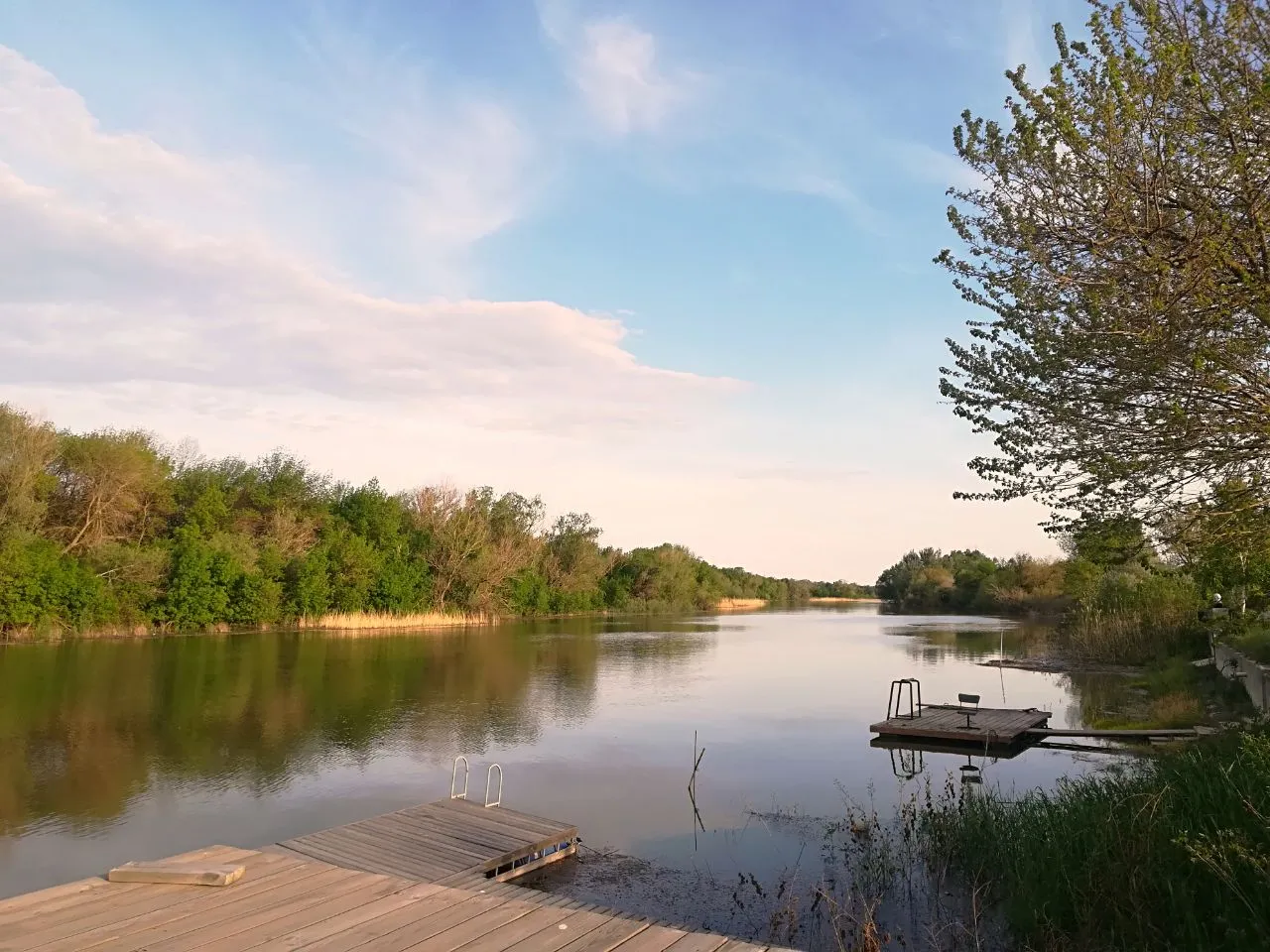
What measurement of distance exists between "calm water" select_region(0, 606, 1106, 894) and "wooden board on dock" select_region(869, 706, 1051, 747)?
21.4 inches

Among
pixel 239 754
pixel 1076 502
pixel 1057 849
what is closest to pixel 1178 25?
pixel 1076 502

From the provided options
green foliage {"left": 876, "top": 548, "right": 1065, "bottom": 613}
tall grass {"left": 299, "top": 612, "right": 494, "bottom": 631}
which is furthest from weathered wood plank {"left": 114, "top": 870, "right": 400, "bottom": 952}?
green foliage {"left": 876, "top": 548, "right": 1065, "bottom": 613}

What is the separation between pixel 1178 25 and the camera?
245 inches

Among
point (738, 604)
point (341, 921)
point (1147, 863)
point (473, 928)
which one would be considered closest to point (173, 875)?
point (341, 921)

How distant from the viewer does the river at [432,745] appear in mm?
10562

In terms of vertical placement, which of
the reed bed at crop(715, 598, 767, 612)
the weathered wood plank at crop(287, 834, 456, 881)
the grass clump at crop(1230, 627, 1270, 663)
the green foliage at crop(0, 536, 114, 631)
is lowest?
the weathered wood plank at crop(287, 834, 456, 881)

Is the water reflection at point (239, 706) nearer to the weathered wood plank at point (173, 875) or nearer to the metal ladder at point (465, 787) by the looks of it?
the metal ladder at point (465, 787)

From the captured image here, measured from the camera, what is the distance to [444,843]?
8906mm

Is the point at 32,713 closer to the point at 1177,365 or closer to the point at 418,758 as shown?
the point at 418,758

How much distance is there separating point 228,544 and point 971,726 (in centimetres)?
3424

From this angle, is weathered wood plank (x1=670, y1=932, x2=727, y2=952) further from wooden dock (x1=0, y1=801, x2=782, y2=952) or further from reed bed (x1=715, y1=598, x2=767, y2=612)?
reed bed (x1=715, y1=598, x2=767, y2=612)

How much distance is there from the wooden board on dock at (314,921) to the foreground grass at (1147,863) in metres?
3.18

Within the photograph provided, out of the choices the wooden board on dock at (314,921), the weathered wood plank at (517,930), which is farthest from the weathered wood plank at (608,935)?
the weathered wood plank at (517,930)

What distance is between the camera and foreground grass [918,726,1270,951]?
18.0 ft
